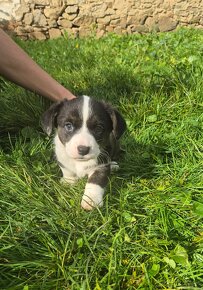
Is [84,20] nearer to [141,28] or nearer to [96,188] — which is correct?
[141,28]

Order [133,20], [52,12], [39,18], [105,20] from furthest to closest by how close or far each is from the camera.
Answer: [39,18]
[52,12]
[105,20]
[133,20]

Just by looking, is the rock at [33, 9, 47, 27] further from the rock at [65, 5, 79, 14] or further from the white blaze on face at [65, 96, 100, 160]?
the white blaze on face at [65, 96, 100, 160]

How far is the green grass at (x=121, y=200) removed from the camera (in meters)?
2.34

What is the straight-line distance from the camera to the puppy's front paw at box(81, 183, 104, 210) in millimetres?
2816

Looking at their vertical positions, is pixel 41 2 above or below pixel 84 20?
above

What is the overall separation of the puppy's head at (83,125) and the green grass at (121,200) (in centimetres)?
33

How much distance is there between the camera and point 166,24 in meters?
9.35

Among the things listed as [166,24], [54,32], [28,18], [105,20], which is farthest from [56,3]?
[166,24]

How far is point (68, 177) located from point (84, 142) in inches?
22.4

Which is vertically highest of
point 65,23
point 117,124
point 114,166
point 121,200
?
point 117,124

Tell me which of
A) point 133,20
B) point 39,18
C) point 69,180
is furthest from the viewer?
point 39,18

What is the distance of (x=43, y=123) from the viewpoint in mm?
3096

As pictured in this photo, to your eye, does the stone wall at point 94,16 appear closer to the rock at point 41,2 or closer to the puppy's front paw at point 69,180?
the rock at point 41,2

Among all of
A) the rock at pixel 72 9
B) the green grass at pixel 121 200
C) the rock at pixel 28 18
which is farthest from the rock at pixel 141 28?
the green grass at pixel 121 200
